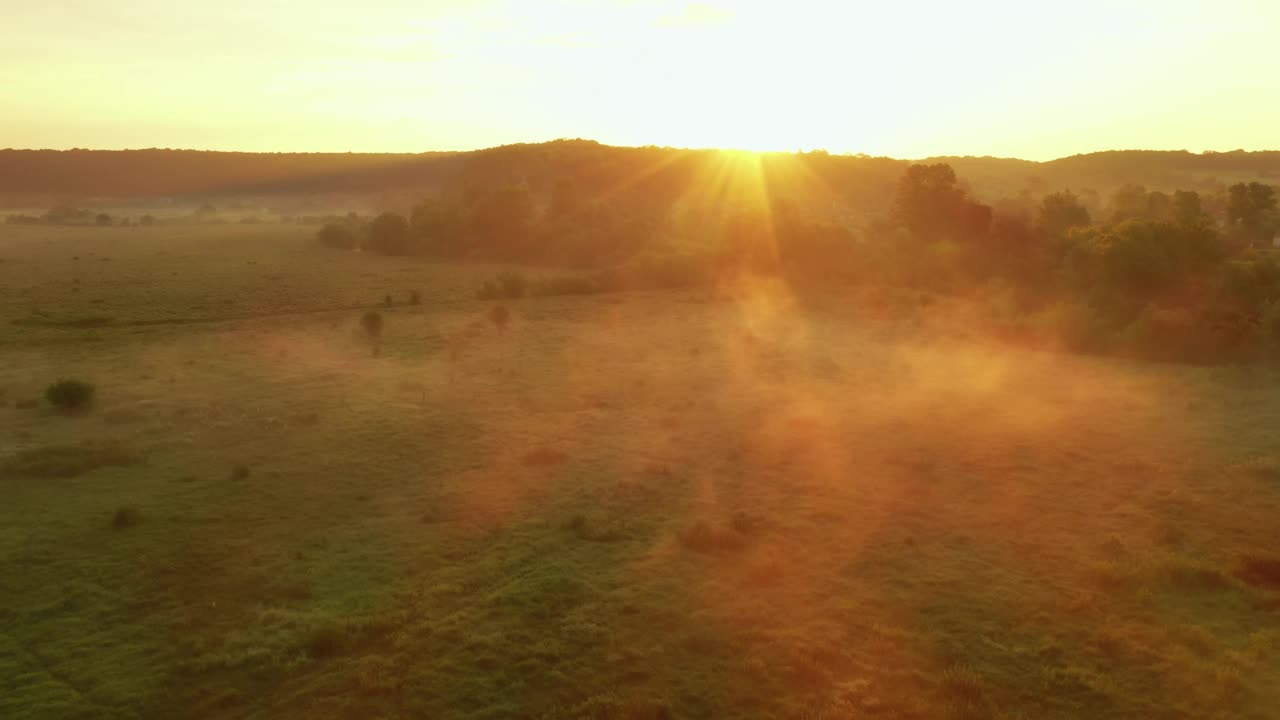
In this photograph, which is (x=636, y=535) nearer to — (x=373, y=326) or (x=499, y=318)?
(x=499, y=318)

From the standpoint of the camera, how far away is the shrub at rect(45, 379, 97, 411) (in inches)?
1465

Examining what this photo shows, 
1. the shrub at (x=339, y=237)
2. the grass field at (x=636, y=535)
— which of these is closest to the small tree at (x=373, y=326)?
the grass field at (x=636, y=535)

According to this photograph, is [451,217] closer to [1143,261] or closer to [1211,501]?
[1143,261]

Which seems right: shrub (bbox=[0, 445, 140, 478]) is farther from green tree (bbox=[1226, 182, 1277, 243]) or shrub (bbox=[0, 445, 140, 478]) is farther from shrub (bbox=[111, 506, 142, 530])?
green tree (bbox=[1226, 182, 1277, 243])

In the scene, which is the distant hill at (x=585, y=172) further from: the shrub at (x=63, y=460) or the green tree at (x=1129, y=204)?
the shrub at (x=63, y=460)

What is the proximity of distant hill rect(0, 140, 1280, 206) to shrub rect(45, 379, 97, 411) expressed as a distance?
10427 cm

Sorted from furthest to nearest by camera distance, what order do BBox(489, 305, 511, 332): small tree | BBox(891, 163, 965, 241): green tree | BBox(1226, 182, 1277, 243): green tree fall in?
BBox(891, 163, 965, 241): green tree
BBox(1226, 182, 1277, 243): green tree
BBox(489, 305, 511, 332): small tree

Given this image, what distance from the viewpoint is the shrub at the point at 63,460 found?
29781 mm

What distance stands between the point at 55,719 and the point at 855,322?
5024 cm

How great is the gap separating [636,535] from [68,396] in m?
26.9

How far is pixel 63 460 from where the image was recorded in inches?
1205

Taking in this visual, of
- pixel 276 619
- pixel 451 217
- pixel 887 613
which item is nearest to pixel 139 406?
pixel 276 619

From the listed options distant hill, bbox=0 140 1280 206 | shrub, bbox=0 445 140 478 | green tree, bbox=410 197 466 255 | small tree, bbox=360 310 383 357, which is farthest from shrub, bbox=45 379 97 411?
distant hill, bbox=0 140 1280 206

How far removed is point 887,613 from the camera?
67.5 feet
